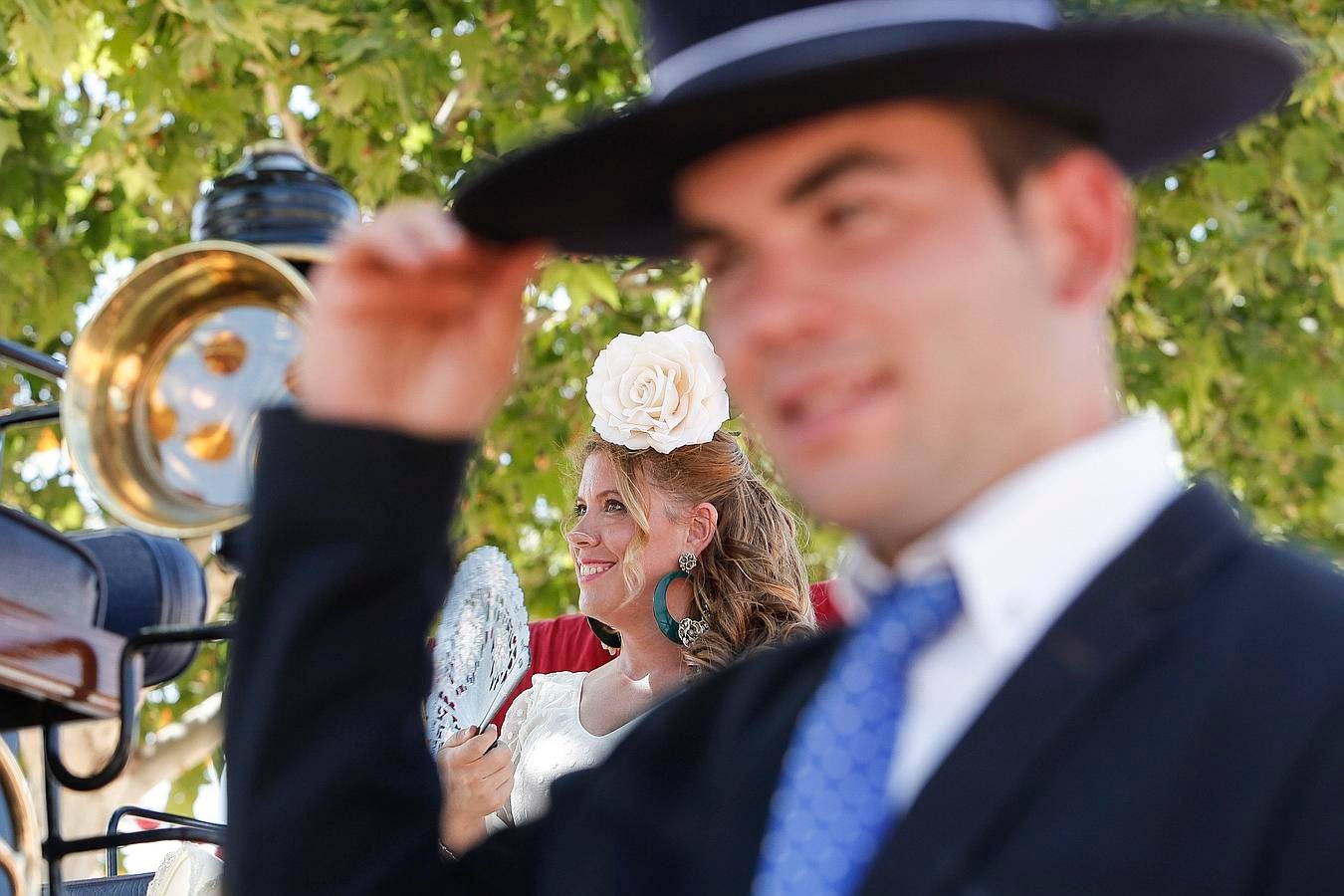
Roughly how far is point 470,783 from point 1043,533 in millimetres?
2031

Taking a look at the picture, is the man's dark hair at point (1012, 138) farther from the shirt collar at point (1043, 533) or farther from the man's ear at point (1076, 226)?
the shirt collar at point (1043, 533)

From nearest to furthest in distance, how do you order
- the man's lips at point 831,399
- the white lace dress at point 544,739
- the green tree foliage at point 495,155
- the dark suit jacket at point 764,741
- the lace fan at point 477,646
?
the dark suit jacket at point 764,741 → the man's lips at point 831,399 → the lace fan at point 477,646 → the white lace dress at point 544,739 → the green tree foliage at point 495,155

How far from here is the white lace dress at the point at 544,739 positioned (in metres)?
3.25

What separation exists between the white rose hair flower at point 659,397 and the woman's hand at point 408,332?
224 centimetres

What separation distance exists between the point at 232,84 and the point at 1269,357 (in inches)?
138

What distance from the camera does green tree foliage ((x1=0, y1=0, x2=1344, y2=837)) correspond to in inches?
183

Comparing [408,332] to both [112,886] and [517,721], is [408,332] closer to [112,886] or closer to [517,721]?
[517,721]

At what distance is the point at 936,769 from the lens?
3.05ft

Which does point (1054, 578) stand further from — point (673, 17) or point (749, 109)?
point (673, 17)

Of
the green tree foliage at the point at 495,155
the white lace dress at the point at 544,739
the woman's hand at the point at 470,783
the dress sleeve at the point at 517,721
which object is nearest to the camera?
the woman's hand at the point at 470,783

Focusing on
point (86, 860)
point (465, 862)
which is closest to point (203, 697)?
point (86, 860)

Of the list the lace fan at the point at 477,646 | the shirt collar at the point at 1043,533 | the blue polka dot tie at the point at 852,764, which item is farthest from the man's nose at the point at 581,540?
the shirt collar at the point at 1043,533

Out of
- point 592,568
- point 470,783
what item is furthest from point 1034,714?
point 592,568

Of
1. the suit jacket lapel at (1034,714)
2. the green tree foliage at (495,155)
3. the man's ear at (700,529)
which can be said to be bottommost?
the suit jacket lapel at (1034,714)
